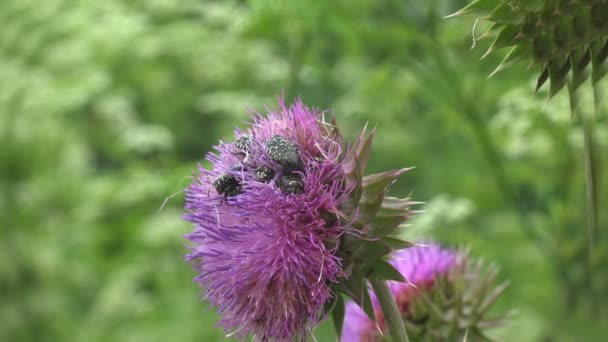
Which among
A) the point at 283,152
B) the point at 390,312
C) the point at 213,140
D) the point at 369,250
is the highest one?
the point at 213,140

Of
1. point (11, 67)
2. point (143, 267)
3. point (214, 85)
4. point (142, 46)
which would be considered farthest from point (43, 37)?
point (143, 267)

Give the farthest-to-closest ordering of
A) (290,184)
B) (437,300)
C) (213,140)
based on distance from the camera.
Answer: (213,140)
(437,300)
(290,184)

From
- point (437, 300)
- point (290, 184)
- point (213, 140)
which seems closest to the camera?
point (290, 184)

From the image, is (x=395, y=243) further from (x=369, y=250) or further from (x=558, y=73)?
(x=558, y=73)

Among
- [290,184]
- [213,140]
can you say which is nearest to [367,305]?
[290,184]

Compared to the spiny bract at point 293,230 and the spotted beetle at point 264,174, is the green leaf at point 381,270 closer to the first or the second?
the spiny bract at point 293,230

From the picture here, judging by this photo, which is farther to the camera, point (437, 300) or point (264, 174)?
point (437, 300)
